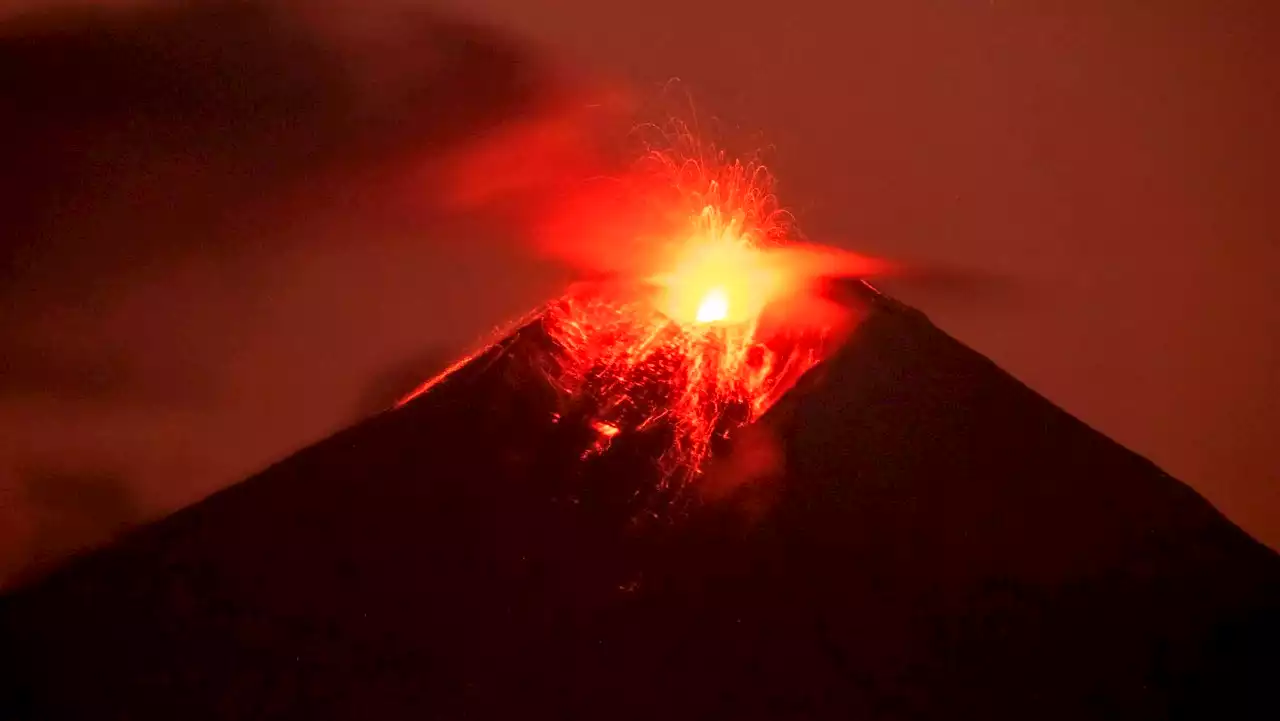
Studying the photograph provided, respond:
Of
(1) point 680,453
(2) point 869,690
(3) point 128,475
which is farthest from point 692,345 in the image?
(3) point 128,475

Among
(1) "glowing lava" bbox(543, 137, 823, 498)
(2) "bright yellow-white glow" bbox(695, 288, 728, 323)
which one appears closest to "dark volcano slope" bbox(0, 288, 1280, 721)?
(1) "glowing lava" bbox(543, 137, 823, 498)

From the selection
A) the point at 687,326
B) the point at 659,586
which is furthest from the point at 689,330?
the point at 659,586

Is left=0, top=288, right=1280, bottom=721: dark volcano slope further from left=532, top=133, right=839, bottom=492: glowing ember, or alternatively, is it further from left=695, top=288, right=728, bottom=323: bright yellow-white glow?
left=695, top=288, right=728, bottom=323: bright yellow-white glow

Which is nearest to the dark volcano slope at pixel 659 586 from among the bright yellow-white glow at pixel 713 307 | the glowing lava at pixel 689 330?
the glowing lava at pixel 689 330

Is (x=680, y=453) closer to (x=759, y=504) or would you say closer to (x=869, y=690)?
(x=759, y=504)

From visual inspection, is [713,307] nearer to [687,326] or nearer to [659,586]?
[687,326]
